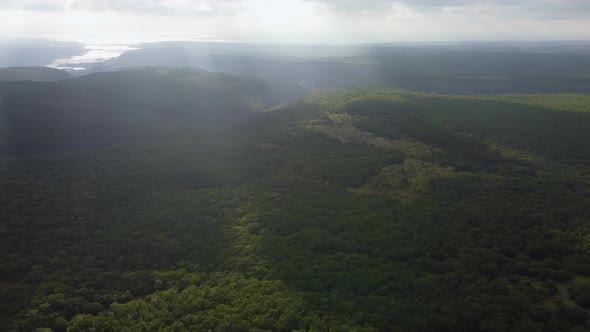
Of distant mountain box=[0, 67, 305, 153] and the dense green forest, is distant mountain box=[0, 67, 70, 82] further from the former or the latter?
the dense green forest

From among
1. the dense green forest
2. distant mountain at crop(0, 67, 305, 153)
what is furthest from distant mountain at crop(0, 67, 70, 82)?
the dense green forest

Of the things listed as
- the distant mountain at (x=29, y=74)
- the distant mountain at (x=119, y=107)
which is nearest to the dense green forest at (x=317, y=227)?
the distant mountain at (x=119, y=107)

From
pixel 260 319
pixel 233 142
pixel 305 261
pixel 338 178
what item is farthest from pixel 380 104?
pixel 260 319

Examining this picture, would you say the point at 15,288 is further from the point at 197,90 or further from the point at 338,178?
the point at 197,90

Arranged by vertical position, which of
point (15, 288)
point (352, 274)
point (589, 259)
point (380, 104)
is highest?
point (380, 104)

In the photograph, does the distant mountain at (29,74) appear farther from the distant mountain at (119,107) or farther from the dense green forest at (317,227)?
the dense green forest at (317,227)
